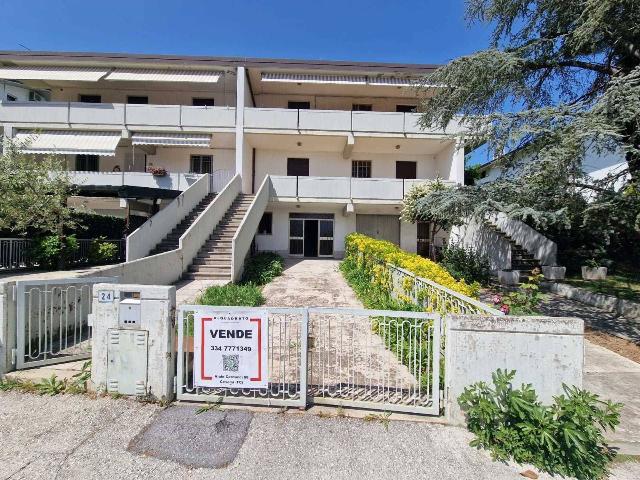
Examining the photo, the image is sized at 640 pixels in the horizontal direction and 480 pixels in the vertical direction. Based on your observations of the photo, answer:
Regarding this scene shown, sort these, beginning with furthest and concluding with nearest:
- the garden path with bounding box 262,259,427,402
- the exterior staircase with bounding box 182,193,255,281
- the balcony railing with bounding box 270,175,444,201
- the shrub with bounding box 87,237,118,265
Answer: the balcony railing with bounding box 270,175,444,201 → the shrub with bounding box 87,237,118,265 → the exterior staircase with bounding box 182,193,255,281 → the garden path with bounding box 262,259,427,402

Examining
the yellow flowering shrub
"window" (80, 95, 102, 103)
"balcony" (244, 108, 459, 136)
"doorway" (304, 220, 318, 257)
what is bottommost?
the yellow flowering shrub

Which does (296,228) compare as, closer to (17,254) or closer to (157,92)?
(157,92)

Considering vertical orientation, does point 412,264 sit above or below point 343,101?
below

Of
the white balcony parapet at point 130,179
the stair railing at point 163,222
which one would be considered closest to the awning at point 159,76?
the white balcony parapet at point 130,179

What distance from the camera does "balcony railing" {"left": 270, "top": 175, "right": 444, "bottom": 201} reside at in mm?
15734

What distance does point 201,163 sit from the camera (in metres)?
18.1

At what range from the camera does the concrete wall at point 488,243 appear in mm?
12492

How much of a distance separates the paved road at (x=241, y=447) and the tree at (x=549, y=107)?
556cm

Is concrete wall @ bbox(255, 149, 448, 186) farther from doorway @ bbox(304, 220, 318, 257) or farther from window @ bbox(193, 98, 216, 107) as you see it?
window @ bbox(193, 98, 216, 107)

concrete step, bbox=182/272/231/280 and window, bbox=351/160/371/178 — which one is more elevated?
window, bbox=351/160/371/178

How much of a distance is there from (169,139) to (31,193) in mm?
7224

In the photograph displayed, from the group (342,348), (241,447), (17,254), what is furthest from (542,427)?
(17,254)

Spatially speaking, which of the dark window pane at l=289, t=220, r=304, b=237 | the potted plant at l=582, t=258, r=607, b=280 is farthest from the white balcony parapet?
the potted plant at l=582, t=258, r=607, b=280

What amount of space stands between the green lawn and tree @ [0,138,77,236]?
1612 cm
